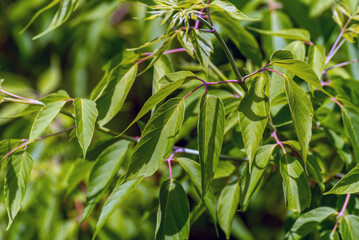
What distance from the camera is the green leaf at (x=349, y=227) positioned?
0.71 metres

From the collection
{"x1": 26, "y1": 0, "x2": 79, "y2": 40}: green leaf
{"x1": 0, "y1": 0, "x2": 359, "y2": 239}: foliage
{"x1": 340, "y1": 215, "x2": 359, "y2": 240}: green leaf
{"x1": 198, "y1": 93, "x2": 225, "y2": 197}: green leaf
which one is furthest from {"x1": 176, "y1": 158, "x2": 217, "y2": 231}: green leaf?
{"x1": 26, "y1": 0, "x2": 79, "y2": 40}: green leaf

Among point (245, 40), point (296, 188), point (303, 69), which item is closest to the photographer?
point (303, 69)

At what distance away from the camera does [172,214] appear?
712mm

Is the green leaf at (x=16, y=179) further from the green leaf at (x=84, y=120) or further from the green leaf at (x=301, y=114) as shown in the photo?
the green leaf at (x=301, y=114)

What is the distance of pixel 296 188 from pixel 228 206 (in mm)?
167

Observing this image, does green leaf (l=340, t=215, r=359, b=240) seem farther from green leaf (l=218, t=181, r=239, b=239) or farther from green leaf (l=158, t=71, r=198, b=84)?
green leaf (l=158, t=71, r=198, b=84)

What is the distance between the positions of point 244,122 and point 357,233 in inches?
11.7

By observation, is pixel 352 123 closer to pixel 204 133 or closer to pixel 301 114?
pixel 301 114

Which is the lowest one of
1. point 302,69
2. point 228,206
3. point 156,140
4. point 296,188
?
point 228,206

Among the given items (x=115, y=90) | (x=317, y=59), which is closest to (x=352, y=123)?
(x=317, y=59)

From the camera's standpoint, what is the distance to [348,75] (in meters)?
1.14

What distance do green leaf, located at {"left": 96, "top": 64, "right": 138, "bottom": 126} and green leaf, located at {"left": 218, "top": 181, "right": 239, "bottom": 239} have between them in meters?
0.28

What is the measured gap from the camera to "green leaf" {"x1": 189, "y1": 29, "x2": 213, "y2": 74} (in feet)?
1.97

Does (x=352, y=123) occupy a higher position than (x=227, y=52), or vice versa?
(x=227, y=52)
